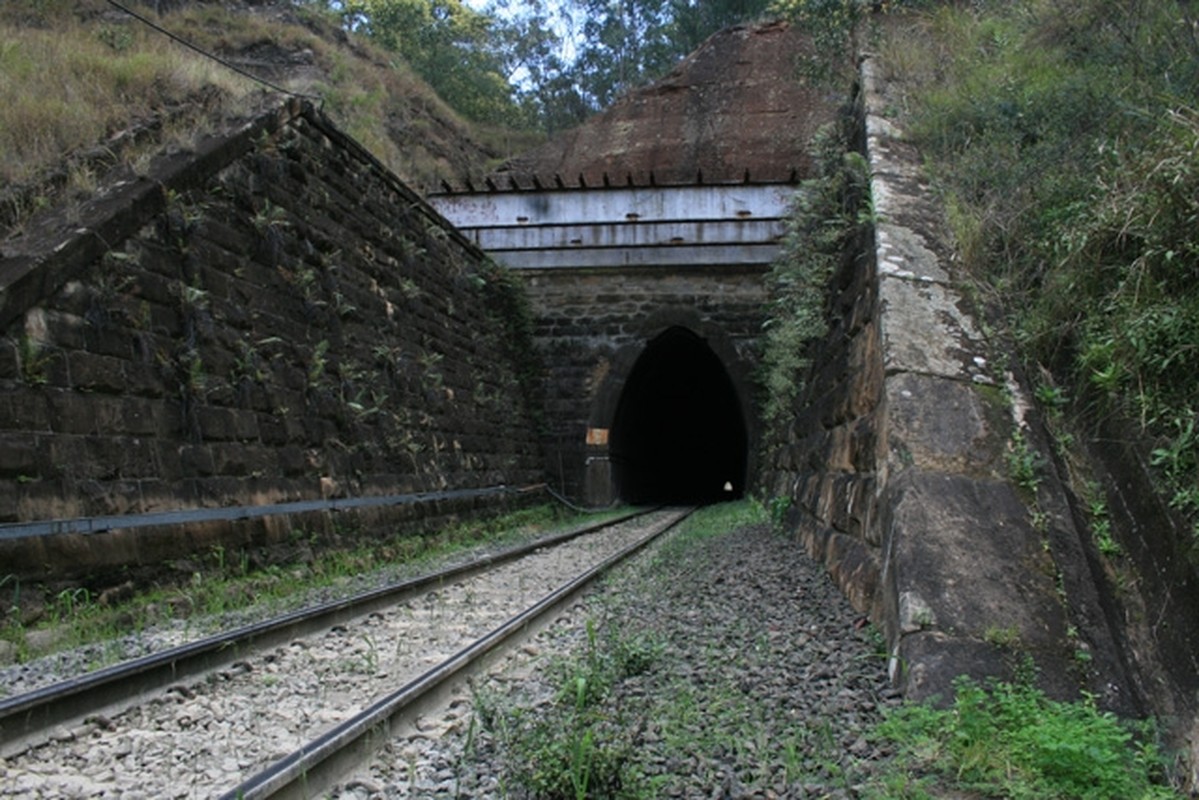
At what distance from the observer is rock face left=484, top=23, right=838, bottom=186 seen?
19719 mm

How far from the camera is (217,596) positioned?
561 cm

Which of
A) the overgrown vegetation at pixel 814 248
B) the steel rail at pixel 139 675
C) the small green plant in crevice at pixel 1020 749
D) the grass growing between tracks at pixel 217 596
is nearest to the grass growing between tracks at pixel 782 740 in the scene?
the small green plant in crevice at pixel 1020 749

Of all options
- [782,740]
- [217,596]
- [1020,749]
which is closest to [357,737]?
[782,740]

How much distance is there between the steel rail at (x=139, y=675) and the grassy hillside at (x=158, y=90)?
329cm

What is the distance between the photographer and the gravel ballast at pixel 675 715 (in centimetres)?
259

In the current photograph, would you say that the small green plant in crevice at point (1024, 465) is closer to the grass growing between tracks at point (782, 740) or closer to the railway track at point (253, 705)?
the grass growing between tracks at point (782, 740)

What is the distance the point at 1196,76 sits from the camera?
4.83 meters

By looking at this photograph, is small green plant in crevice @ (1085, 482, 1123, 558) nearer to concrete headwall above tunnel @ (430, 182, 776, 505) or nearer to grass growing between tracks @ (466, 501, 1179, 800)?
grass growing between tracks @ (466, 501, 1179, 800)

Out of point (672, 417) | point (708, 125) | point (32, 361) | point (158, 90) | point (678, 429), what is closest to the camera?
point (32, 361)

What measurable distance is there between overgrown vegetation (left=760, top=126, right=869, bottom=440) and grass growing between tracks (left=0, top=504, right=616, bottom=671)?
4242mm

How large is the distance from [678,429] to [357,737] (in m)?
25.6

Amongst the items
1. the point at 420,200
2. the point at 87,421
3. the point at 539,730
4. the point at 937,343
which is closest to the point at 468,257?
the point at 420,200

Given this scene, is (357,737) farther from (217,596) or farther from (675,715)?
(217,596)

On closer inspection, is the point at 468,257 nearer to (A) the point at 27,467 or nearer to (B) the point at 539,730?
(A) the point at 27,467
